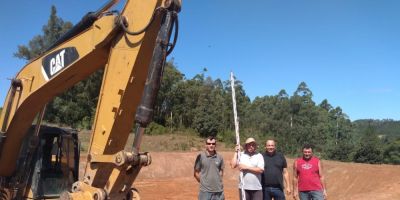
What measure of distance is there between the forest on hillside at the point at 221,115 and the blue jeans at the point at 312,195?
1158 inches

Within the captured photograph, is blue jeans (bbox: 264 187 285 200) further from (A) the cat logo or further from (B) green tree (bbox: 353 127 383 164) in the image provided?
(B) green tree (bbox: 353 127 383 164)

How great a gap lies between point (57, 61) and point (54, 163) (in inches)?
76.5

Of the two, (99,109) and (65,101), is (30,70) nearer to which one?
(99,109)

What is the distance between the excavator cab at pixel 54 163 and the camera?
644 cm

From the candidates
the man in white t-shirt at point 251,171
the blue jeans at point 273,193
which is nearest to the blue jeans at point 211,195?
the man in white t-shirt at point 251,171

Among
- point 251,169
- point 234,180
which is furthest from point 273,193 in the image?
point 234,180

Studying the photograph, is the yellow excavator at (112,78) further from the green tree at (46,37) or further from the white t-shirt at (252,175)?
the green tree at (46,37)

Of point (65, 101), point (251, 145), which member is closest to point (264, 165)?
point (251, 145)

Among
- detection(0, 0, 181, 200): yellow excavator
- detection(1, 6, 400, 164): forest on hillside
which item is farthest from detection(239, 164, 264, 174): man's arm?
detection(1, 6, 400, 164): forest on hillside

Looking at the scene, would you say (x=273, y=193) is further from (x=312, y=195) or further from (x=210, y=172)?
(x=210, y=172)

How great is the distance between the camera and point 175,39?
4793mm

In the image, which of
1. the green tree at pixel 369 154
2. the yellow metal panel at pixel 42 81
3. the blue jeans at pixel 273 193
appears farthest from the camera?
the green tree at pixel 369 154

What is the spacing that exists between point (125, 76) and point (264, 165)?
131 inches

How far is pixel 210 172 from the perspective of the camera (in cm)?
670
